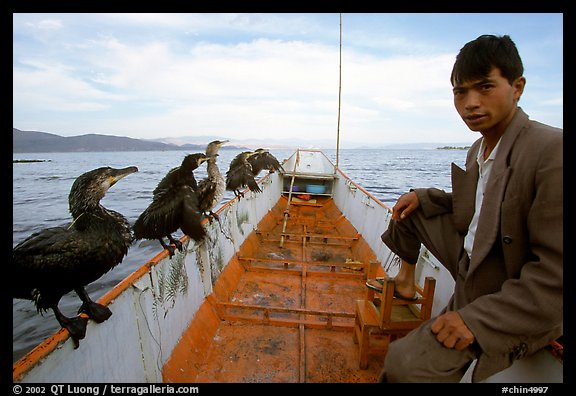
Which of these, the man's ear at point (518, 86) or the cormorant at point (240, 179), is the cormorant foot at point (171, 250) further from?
the cormorant at point (240, 179)

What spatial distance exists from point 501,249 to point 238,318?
297 centimetres

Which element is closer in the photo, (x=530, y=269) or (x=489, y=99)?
(x=530, y=269)

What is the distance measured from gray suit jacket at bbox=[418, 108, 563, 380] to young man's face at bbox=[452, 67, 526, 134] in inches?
3.2

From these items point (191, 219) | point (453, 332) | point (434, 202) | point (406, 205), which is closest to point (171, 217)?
point (191, 219)

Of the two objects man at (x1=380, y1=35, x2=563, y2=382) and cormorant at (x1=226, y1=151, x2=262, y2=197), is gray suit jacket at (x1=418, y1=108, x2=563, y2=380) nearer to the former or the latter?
man at (x1=380, y1=35, x2=563, y2=382)

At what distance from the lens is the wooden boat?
1.87m

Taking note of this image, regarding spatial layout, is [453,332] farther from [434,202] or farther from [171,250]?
[171,250]

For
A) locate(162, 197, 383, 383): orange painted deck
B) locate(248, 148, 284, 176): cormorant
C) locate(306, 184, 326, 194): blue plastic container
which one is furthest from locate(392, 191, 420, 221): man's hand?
locate(306, 184, 326, 194): blue plastic container

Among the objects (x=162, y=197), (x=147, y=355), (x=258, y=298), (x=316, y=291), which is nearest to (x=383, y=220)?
(x=316, y=291)

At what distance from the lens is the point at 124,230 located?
88.0 inches

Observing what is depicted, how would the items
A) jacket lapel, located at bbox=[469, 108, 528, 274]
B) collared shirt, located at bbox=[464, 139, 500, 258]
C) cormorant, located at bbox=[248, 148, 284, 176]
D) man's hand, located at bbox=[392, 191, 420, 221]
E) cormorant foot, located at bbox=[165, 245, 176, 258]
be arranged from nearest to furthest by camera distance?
jacket lapel, located at bbox=[469, 108, 528, 274] → collared shirt, located at bbox=[464, 139, 500, 258] → man's hand, located at bbox=[392, 191, 420, 221] → cormorant foot, located at bbox=[165, 245, 176, 258] → cormorant, located at bbox=[248, 148, 284, 176]

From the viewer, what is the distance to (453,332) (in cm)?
131

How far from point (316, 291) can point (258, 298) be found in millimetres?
896
